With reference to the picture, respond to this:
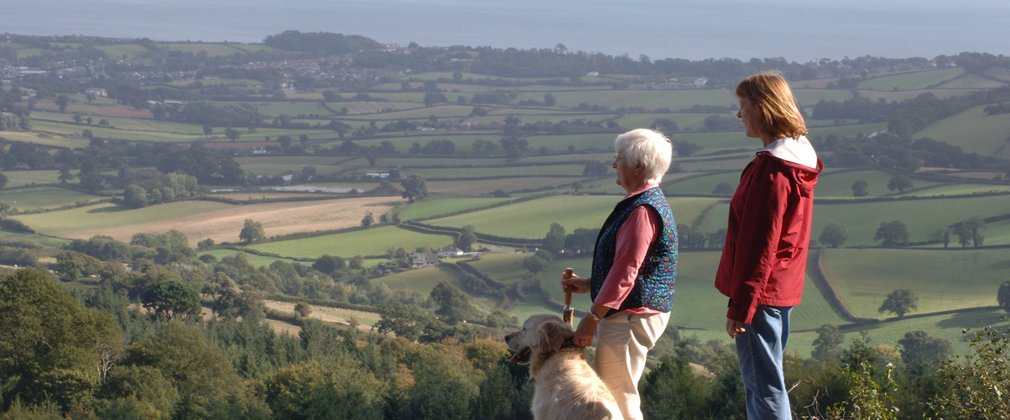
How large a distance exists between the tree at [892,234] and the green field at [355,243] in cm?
2302

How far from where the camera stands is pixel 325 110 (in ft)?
423

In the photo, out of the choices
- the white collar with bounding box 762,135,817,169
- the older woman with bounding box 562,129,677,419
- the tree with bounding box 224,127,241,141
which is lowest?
the tree with bounding box 224,127,241,141

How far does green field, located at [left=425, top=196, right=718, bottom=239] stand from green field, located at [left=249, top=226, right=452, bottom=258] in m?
2.82

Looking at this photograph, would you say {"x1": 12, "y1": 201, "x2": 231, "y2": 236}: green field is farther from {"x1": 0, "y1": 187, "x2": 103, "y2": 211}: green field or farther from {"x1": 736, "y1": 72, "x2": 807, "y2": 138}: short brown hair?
{"x1": 736, "y1": 72, "x2": 807, "y2": 138}: short brown hair

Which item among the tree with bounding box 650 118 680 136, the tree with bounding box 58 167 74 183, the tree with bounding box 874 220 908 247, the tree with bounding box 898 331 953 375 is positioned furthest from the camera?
the tree with bounding box 650 118 680 136

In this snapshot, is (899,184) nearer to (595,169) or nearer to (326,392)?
(595,169)

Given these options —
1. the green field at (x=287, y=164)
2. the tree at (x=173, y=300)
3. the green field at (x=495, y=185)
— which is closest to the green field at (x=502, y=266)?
the tree at (x=173, y=300)

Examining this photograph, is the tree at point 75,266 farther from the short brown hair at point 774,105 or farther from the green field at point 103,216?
the short brown hair at point 774,105

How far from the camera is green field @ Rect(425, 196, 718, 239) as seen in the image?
63594 millimetres

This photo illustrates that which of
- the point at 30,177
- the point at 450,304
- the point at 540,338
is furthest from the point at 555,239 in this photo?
the point at 540,338

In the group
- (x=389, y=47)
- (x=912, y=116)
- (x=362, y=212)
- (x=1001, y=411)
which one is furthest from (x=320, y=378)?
(x=389, y=47)

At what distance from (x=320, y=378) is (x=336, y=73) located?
5847 inches

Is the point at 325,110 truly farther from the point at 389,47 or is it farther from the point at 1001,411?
the point at 1001,411

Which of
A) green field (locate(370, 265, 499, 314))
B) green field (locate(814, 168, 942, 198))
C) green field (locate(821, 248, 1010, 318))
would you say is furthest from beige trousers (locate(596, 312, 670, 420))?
green field (locate(814, 168, 942, 198))
